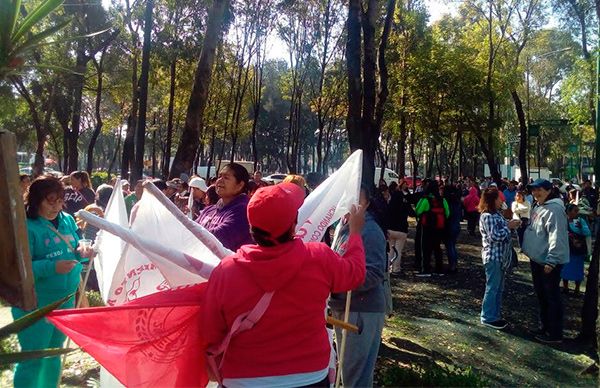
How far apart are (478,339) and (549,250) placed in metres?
1.33

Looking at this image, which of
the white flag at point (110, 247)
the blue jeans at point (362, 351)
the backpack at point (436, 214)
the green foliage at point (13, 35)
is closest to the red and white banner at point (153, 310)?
the white flag at point (110, 247)

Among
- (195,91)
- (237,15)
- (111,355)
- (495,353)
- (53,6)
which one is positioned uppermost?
(237,15)

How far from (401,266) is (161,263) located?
384 inches

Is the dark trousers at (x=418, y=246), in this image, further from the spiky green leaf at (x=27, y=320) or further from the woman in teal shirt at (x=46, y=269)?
the spiky green leaf at (x=27, y=320)

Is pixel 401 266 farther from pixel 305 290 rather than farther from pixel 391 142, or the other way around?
pixel 391 142

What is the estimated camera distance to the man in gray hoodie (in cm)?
652

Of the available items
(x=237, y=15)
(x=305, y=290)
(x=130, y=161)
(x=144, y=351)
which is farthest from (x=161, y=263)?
(x=237, y=15)

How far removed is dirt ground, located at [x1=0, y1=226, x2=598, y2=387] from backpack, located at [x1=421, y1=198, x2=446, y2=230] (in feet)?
4.79

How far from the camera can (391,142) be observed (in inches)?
1895

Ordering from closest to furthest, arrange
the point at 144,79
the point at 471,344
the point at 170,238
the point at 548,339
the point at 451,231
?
the point at 170,238 → the point at 471,344 → the point at 548,339 → the point at 451,231 → the point at 144,79

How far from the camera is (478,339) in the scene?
663cm

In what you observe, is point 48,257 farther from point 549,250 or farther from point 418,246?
point 418,246

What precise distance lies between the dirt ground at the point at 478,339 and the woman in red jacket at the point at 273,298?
312 centimetres

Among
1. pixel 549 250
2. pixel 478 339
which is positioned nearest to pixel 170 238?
pixel 478 339
